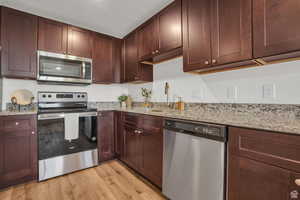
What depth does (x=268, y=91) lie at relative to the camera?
50.5 inches

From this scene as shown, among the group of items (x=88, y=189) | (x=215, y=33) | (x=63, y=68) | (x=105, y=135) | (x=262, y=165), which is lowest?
(x=88, y=189)

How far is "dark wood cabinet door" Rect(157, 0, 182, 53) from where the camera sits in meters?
1.68

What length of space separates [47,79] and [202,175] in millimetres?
2398

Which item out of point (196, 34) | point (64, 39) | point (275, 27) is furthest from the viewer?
point (64, 39)

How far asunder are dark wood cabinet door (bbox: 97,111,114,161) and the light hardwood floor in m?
0.39

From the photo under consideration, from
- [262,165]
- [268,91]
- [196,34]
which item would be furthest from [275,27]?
[262,165]

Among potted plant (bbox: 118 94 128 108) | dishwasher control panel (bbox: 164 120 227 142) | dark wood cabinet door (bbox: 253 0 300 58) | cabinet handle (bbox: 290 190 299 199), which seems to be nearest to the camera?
cabinet handle (bbox: 290 190 299 199)

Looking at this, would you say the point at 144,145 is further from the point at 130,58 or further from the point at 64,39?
the point at 64,39

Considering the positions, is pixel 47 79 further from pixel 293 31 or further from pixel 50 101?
pixel 293 31

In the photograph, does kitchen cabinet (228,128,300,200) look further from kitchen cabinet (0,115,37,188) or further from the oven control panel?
the oven control panel

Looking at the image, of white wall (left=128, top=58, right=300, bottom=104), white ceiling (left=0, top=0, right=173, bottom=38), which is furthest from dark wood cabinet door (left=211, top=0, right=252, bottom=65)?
white ceiling (left=0, top=0, right=173, bottom=38)

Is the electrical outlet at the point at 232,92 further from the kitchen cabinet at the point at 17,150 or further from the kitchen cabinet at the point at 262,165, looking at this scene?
the kitchen cabinet at the point at 17,150

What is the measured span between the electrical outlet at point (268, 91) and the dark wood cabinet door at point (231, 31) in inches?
15.1

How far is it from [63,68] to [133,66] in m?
1.14
